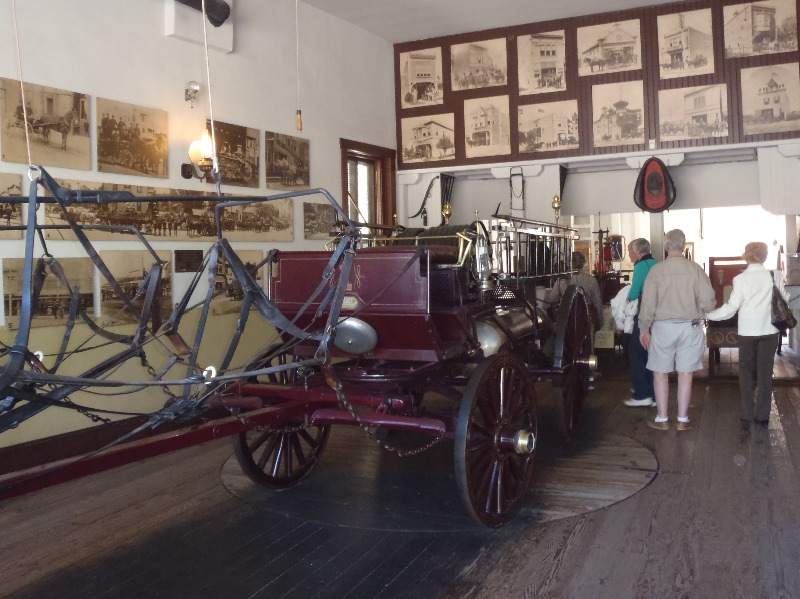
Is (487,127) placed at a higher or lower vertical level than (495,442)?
higher

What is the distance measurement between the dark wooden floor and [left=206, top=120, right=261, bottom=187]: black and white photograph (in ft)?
9.88

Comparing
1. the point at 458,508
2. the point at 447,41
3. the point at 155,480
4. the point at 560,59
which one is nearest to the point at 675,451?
the point at 458,508

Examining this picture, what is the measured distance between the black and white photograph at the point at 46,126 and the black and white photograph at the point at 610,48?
20.2 feet

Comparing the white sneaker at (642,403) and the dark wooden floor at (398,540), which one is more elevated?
the white sneaker at (642,403)

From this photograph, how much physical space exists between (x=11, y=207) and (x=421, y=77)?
20.3 ft

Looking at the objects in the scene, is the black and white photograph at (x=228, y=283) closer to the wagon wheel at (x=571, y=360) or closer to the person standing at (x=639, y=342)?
the wagon wheel at (x=571, y=360)

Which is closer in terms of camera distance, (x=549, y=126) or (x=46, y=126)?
(x=46, y=126)

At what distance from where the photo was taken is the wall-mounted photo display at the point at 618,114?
9086mm

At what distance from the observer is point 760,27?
8.52 m

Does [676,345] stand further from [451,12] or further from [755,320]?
[451,12]

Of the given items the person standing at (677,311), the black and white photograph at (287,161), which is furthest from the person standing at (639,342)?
the black and white photograph at (287,161)

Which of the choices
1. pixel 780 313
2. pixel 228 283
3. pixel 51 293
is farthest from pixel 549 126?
pixel 51 293

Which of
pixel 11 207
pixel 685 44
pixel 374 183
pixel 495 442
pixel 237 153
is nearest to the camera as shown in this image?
pixel 495 442

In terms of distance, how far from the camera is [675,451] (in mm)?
5328
